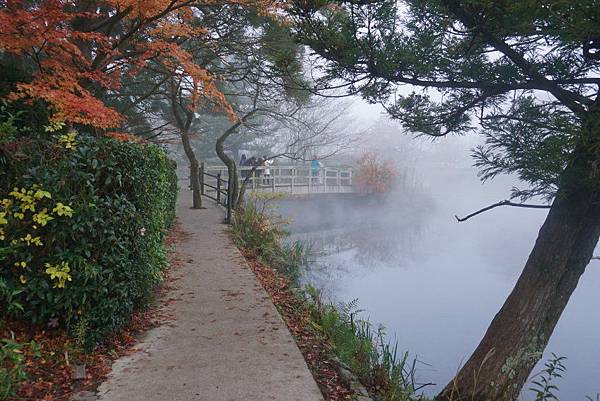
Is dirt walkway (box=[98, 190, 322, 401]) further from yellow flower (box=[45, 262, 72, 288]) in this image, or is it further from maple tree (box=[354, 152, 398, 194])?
maple tree (box=[354, 152, 398, 194])

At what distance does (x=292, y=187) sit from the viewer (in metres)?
19.7

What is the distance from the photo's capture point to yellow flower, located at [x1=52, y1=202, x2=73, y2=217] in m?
2.67

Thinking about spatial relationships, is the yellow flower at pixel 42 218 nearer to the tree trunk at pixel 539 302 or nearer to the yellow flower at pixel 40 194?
the yellow flower at pixel 40 194

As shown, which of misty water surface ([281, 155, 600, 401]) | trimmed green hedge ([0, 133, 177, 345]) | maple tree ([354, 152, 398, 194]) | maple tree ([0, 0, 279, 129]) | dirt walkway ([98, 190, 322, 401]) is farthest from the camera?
maple tree ([354, 152, 398, 194])

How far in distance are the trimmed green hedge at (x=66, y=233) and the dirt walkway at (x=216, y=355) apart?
0.50 meters

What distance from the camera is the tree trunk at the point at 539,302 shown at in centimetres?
376

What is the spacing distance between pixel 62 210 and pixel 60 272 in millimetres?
399

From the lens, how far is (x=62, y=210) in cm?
269

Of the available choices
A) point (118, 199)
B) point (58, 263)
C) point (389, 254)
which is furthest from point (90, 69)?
point (389, 254)

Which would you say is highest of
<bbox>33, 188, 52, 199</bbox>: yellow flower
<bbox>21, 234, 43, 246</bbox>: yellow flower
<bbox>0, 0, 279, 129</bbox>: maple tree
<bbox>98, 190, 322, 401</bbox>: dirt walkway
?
<bbox>0, 0, 279, 129</bbox>: maple tree

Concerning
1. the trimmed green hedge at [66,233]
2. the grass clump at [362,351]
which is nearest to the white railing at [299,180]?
the grass clump at [362,351]

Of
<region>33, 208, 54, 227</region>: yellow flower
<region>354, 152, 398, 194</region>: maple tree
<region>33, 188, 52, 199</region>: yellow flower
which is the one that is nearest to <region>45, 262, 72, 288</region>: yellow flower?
<region>33, 208, 54, 227</region>: yellow flower

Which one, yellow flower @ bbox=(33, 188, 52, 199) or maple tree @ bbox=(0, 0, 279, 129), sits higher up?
maple tree @ bbox=(0, 0, 279, 129)

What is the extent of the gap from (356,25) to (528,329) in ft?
10.5
